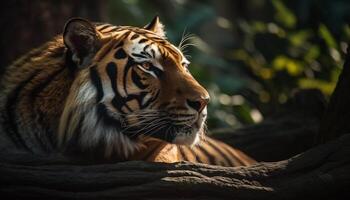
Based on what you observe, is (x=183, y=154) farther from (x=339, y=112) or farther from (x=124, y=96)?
(x=339, y=112)

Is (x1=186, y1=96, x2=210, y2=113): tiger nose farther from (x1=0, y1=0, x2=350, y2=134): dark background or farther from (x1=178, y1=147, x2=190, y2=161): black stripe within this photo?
→ (x1=0, y1=0, x2=350, y2=134): dark background

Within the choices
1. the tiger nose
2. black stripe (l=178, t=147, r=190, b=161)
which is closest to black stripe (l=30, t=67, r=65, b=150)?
the tiger nose

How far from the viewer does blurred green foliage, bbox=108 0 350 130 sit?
22.7 feet

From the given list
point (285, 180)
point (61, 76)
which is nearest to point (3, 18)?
point (61, 76)

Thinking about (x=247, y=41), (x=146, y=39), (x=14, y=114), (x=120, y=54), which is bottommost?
(x=14, y=114)

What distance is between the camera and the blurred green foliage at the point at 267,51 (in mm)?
6926

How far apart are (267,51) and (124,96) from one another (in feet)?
18.5

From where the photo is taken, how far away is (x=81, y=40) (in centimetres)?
329

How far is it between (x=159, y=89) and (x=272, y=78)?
14.5ft

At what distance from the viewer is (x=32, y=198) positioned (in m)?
2.82

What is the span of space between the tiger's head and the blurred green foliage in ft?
8.23

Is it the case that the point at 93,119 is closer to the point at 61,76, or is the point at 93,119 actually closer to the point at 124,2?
the point at 61,76

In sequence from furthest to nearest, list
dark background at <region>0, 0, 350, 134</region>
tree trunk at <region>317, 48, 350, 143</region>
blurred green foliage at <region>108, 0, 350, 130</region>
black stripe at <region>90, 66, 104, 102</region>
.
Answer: blurred green foliage at <region>108, 0, 350, 130</region>, dark background at <region>0, 0, 350, 134</region>, tree trunk at <region>317, 48, 350, 143</region>, black stripe at <region>90, 66, 104, 102</region>

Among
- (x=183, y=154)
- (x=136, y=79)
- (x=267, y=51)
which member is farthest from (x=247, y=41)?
(x=136, y=79)
